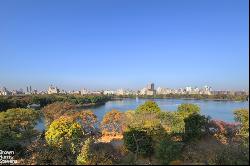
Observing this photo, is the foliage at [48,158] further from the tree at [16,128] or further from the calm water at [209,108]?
the calm water at [209,108]

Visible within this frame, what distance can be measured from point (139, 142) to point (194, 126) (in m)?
4.00

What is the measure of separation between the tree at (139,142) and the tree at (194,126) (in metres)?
3.12

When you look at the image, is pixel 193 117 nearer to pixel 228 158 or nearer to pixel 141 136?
pixel 141 136

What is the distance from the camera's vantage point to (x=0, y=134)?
545 inches

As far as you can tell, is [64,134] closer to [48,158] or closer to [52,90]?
[48,158]

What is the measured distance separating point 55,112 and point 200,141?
35.4 feet

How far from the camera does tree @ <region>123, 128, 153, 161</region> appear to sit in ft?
39.2

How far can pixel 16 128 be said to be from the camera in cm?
1614

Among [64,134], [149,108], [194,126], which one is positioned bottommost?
[64,134]

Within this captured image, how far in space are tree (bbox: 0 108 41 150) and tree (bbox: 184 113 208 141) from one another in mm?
7600

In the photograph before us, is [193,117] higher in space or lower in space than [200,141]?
higher

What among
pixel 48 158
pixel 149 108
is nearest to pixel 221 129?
pixel 149 108

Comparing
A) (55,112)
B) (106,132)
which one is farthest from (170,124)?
(55,112)

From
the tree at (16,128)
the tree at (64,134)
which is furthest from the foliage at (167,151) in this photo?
the tree at (16,128)
